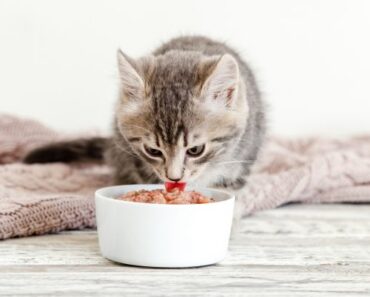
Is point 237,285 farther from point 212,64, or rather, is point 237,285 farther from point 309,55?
point 309,55

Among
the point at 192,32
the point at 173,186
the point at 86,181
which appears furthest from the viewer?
the point at 192,32

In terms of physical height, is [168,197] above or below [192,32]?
below

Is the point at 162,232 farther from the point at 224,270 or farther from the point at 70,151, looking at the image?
the point at 70,151

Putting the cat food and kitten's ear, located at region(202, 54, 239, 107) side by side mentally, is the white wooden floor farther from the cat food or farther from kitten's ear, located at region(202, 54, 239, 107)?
kitten's ear, located at region(202, 54, 239, 107)

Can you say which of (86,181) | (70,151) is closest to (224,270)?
(86,181)

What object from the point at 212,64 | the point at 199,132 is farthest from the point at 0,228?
the point at 212,64

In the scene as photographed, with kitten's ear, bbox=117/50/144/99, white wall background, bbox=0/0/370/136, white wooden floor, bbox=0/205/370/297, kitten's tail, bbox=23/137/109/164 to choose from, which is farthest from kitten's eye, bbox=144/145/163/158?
white wall background, bbox=0/0/370/136
